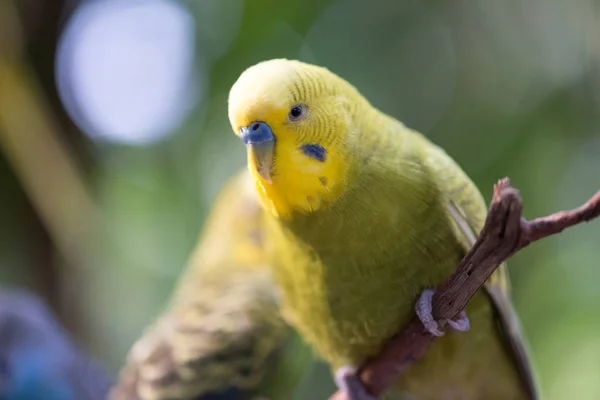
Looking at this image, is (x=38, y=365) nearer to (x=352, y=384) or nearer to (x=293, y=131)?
(x=352, y=384)

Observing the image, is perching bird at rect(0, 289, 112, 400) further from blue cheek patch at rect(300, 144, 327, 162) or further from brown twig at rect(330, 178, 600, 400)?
blue cheek patch at rect(300, 144, 327, 162)

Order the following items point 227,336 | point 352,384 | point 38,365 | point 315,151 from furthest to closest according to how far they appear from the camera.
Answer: point 38,365 < point 227,336 < point 352,384 < point 315,151

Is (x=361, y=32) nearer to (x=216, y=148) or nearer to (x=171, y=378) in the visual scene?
(x=216, y=148)

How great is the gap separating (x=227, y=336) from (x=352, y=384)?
456 millimetres

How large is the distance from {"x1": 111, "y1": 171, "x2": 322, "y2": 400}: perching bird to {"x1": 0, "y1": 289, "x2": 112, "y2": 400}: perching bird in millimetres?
502

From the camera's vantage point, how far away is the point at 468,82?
1853 millimetres

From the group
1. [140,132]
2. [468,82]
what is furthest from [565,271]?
[140,132]

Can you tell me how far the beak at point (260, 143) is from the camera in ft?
2.23

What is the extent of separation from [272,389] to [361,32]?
3.91ft

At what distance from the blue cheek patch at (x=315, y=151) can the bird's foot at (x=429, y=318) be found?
255mm

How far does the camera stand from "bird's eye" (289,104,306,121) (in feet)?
2.30

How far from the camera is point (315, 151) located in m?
0.72

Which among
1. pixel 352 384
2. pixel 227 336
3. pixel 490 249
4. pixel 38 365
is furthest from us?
pixel 38 365

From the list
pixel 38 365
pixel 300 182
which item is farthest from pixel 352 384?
pixel 38 365
